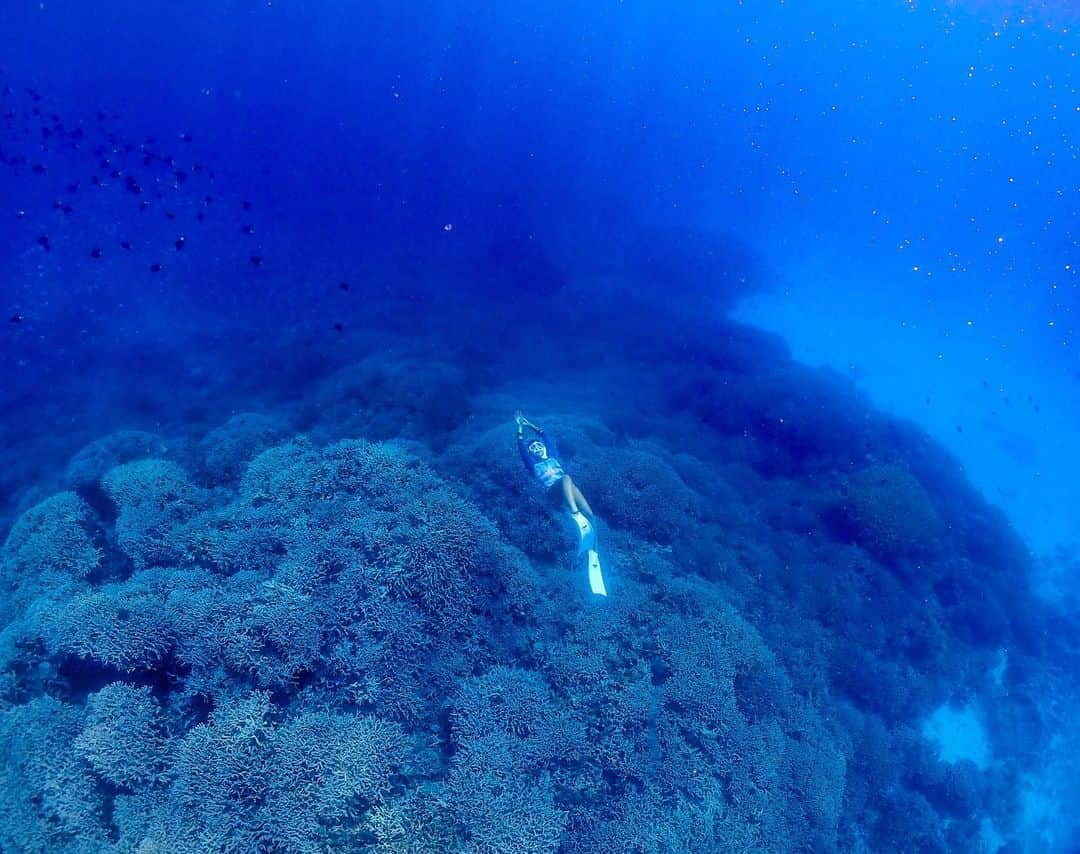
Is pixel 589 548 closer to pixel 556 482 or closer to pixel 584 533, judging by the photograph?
pixel 584 533

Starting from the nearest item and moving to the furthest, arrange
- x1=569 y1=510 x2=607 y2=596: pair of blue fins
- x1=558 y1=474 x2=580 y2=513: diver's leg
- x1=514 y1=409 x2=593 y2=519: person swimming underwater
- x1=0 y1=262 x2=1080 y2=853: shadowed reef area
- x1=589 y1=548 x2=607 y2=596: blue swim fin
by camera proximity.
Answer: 1. x1=0 y1=262 x2=1080 y2=853: shadowed reef area
2. x1=589 y1=548 x2=607 y2=596: blue swim fin
3. x1=569 y1=510 x2=607 y2=596: pair of blue fins
4. x1=558 y1=474 x2=580 y2=513: diver's leg
5. x1=514 y1=409 x2=593 y2=519: person swimming underwater

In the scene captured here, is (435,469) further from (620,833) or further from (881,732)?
(881,732)

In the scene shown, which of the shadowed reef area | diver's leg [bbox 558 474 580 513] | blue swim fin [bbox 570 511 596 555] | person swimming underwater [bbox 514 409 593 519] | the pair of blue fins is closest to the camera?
the shadowed reef area

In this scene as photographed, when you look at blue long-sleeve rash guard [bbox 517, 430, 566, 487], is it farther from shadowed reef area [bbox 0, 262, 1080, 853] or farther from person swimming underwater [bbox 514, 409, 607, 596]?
shadowed reef area [bbox 0, 262, 1080, 853]

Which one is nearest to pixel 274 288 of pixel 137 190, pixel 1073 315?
pixel 137 190

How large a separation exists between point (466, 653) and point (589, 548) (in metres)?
2.38

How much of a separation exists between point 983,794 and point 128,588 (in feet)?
55.5

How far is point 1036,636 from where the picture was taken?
15891mm

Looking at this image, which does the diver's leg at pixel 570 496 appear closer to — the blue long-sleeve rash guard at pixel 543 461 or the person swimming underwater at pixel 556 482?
the person swimming underwater at pixel 556 482

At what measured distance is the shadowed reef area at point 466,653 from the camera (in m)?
4.82

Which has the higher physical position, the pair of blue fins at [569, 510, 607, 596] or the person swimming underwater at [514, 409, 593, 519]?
the person swimming underwater at [514, 409, 593, 519]

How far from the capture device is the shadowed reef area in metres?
4.82

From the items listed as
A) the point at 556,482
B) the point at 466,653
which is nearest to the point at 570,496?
the point at 556,482

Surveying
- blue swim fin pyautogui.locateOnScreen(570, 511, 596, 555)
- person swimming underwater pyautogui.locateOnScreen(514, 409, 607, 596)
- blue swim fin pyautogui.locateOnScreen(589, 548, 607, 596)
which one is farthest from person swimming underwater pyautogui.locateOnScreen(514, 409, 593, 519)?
blue swim fin pyautogui.locateOnScreen(589, 548, 607, 596)
